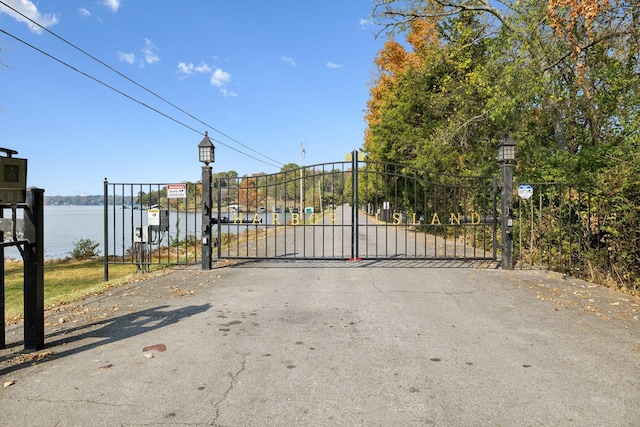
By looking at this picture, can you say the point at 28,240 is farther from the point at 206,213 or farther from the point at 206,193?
the point at 206,193

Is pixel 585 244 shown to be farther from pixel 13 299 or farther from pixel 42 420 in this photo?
pixel 13 299

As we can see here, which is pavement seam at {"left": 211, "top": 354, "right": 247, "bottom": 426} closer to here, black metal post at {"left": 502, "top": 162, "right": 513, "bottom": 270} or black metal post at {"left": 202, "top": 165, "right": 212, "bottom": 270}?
black metal post at {"left": 202, "top": 165, "right": 212, "bottom": 270}

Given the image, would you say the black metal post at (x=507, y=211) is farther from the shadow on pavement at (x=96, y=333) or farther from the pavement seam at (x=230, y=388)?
the pavement seam at (x=230, y=388)

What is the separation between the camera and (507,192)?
8859 mm

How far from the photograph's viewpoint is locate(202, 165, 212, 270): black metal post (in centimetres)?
890

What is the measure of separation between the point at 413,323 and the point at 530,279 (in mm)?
4261

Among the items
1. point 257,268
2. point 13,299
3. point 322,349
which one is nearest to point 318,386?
point 322,349

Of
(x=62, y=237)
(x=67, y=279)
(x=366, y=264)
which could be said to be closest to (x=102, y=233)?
(x=62, y=237)

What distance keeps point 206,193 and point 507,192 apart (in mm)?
7114

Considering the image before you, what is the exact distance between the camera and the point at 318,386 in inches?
131

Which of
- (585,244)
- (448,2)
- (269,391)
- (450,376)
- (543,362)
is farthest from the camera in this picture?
(448,2)

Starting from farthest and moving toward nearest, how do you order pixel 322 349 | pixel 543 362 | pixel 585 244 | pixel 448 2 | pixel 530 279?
pixel 448 2 < pixel 585 244 < pixel 530 279 < pixel 322 349 < pixel 543 362

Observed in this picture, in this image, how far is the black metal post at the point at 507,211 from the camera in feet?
28.9

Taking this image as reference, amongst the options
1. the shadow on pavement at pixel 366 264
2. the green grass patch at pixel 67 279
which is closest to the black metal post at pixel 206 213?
the shadow on pavement at pixel 366 264
